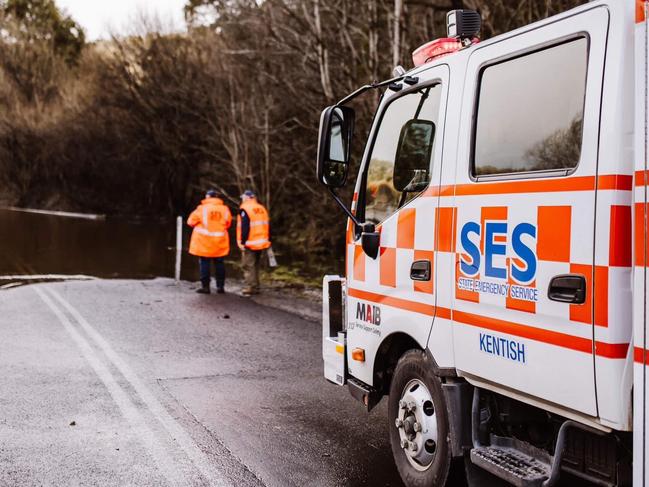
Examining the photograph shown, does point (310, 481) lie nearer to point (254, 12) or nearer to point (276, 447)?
point (276, 447)

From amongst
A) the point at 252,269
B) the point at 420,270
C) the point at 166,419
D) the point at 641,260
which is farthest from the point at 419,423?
the point at 252,269

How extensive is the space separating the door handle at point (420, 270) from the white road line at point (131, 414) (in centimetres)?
178

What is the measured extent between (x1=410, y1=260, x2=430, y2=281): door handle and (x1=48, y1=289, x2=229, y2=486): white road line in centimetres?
161

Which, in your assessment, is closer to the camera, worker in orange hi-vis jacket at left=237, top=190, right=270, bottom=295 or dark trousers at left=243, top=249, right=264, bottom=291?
worker in orange hi-vis jacket at left=237, top=190, right=270, bottom=295

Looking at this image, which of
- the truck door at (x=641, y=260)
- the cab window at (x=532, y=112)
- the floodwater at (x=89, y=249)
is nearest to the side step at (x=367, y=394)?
the cab window at (x=532, y=112)

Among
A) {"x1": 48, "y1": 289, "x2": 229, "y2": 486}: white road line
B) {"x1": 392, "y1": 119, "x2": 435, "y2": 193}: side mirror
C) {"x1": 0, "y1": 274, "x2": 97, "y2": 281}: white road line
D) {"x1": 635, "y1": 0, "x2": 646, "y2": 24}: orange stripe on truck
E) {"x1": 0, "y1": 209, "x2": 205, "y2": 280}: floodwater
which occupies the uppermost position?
{"x1": 635, "y1": 0, "x2": 646, "y2": 24}: orange stripe on truck

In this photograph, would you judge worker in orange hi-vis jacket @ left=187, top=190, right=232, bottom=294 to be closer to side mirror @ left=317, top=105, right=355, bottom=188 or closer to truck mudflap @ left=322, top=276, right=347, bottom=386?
truck mudflap @ left=322, top=276, right=347, bottom=386

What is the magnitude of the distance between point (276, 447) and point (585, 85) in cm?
312

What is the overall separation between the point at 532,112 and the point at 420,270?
43.2 inches

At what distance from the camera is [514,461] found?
3635 mm

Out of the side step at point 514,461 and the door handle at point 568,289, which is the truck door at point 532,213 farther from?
the side step at point 514,461

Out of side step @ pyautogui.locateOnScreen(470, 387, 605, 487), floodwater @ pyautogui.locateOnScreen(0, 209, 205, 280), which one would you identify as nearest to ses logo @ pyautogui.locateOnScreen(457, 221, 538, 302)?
side step @ pyautogui.locateOnScreen(470, 387, 605, 487)

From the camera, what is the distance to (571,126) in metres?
3.27

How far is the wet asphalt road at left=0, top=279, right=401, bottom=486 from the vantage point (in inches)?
185
